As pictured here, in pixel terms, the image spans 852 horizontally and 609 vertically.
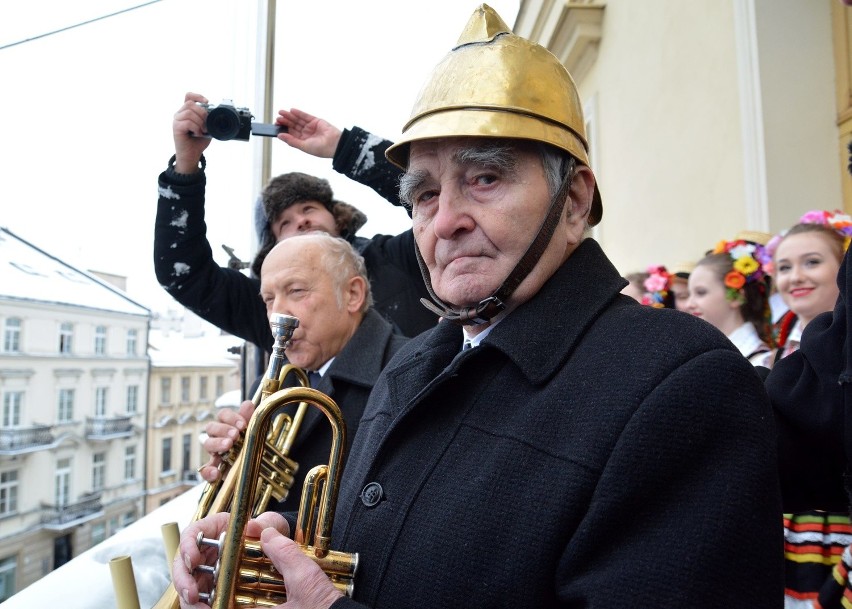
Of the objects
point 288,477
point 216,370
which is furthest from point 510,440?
point 216,370

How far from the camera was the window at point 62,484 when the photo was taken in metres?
2.64

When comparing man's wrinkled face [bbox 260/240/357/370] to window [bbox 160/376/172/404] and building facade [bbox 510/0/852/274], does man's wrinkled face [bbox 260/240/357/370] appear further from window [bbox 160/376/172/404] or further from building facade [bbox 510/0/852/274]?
building facade [bbox 510/0/852/274]

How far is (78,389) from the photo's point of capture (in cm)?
273

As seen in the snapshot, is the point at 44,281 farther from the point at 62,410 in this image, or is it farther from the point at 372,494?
the point at 372,494

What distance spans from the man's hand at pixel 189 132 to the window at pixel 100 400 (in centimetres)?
102

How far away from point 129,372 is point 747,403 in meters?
2.74

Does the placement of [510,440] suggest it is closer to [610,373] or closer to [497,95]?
[610,373]

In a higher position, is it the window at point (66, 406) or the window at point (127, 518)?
the window at point (66, 406)

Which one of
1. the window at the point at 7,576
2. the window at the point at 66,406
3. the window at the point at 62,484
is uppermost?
the window at the point at 66,406

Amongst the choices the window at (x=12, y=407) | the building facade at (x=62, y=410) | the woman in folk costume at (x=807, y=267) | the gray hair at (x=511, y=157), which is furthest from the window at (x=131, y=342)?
the woman in folk costume at (x=807, y=267)

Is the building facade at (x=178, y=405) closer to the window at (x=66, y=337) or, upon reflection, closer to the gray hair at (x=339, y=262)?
the window at (x=66, y=337)

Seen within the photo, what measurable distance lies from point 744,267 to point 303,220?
2.18 m

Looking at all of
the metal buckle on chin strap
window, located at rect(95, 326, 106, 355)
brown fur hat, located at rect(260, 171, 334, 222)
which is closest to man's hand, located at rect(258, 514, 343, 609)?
the metal buckle on chin strap

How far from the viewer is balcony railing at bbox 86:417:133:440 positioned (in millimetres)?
2846
